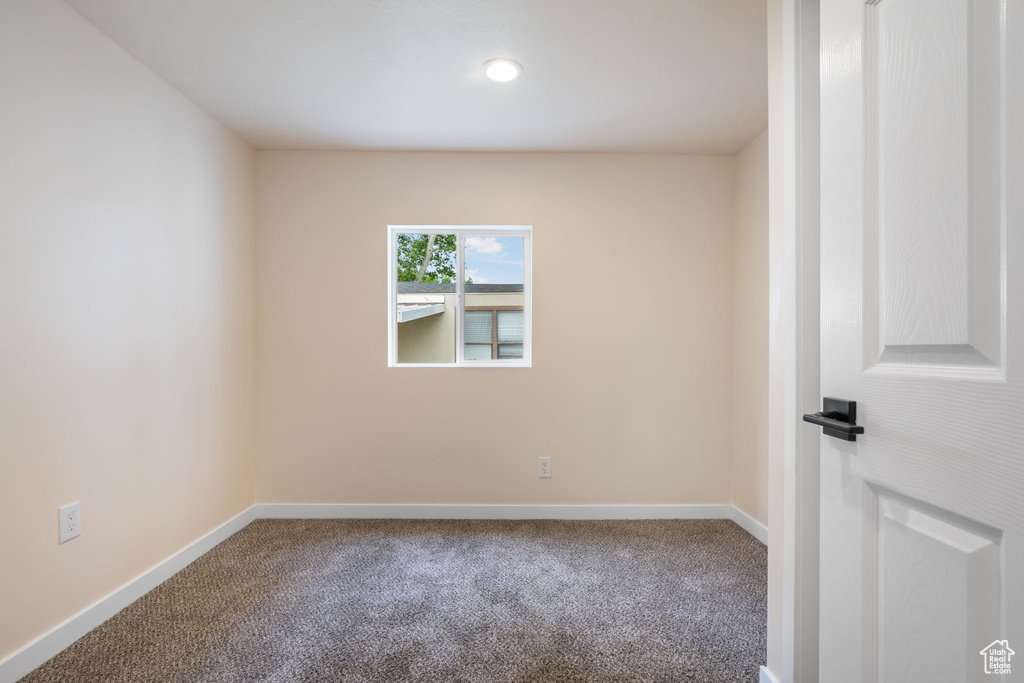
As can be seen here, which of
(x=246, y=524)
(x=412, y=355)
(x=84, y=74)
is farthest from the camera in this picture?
(x=412, y=355)

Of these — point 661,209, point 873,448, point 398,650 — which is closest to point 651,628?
point 398,650

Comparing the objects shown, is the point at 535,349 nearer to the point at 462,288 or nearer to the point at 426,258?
the point at 462,288

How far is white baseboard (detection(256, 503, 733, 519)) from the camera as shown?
306cm

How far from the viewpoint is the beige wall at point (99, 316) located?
5.18 feet

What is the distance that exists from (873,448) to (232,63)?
109 inches

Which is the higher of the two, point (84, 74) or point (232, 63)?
point (232, 63)

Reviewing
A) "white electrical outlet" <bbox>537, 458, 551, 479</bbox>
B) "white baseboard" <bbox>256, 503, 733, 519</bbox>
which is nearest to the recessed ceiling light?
"white electrical outlet" <bbox>537, 458, 551, 479</bbox>

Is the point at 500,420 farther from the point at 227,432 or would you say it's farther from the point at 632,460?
the point at 227,432

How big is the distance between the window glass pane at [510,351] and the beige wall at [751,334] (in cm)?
146

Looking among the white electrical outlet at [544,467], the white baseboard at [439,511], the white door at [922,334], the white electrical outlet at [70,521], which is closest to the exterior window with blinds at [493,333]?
the white electrical outlet at [544,467]

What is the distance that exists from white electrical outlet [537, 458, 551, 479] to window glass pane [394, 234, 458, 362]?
943 mm

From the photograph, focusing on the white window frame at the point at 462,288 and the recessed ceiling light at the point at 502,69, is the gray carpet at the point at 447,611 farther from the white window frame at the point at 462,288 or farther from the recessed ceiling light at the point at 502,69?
the recessed ceiling light at the point at 502,69

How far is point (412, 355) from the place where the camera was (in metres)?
3.28

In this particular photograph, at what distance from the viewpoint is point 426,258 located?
328 cm
